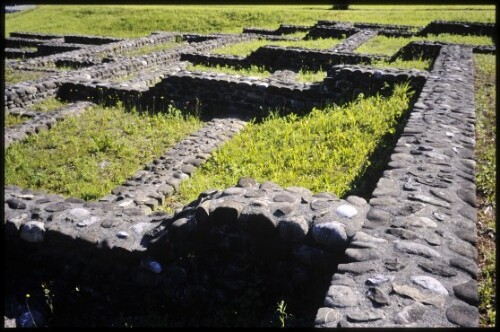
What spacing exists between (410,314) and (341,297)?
1.29 feet

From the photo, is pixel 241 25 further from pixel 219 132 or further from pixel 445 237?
pixel 445 237

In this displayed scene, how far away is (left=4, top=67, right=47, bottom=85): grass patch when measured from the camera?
1205cm

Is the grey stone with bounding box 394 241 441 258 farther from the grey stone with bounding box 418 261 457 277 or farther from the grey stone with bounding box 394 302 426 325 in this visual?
the grey stone with bounding box 394 302 426 325

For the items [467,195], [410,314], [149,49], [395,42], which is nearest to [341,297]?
[410,314]

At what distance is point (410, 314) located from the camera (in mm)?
2184

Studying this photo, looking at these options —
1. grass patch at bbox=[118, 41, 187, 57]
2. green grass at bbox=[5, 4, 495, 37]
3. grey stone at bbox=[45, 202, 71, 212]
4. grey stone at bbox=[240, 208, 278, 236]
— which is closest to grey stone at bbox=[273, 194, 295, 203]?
grey stone at bbox=[240, 208, 278, 236]

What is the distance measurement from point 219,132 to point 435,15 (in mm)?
21447

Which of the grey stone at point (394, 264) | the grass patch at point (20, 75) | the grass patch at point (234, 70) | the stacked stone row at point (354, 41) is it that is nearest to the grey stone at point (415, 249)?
the grey stone at point (394, 264)

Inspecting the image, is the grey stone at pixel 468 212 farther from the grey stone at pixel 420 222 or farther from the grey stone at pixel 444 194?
the grey stone at pixel 420 222

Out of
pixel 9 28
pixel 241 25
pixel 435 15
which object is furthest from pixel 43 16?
pixel 435 15

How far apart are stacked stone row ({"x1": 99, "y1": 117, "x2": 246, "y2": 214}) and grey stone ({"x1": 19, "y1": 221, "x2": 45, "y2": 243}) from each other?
899 millimetres

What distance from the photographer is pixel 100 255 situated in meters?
3.66

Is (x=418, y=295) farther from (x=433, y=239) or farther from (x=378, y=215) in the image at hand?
(x=378, y=215)

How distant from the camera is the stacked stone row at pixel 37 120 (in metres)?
7.65
